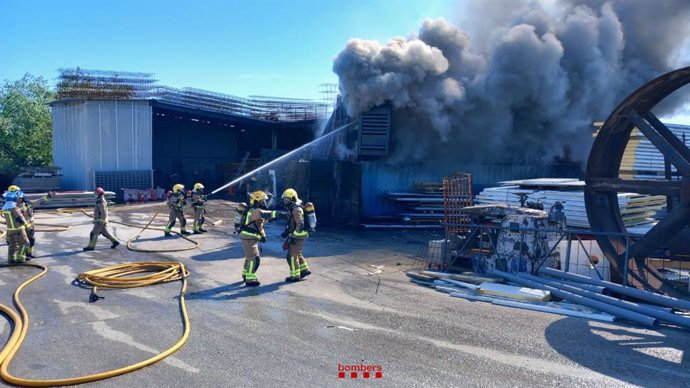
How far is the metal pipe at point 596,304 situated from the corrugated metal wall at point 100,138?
774 inches

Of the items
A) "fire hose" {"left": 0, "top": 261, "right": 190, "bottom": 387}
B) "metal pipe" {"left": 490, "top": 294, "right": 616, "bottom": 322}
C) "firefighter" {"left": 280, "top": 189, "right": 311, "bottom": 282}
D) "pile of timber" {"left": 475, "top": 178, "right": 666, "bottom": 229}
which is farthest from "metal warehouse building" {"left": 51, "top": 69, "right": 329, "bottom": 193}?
"metal pipe" {"left": 490, "top": 294, "right": 616, "bottom": 322}

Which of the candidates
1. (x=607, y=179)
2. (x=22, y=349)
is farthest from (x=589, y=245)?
(x=22, y=349)

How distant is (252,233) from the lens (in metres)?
8.42

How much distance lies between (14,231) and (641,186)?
36.4ft

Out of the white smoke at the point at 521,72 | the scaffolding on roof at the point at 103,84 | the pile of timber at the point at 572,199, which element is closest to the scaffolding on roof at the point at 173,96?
the scaffolding on roof at the point at 103,84

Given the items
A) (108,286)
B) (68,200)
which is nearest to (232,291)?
(108,286)

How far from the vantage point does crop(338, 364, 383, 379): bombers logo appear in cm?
482

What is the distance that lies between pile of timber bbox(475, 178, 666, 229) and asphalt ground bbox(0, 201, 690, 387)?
4112 mm

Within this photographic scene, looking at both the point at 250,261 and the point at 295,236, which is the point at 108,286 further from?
the point at 295,236

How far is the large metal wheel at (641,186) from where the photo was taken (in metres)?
7.56

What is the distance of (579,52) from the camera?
19.5m

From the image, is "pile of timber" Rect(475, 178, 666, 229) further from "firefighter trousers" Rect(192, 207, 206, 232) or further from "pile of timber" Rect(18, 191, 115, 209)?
"pile of timber" Rect(18, 191, 115, 209)

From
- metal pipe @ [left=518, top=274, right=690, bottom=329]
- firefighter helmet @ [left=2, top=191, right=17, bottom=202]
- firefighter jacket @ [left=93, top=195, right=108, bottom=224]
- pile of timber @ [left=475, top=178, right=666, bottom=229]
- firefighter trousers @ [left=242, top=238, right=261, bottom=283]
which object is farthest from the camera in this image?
firefighter jacket @ [left=93, top=195, right=108, bottom=224]

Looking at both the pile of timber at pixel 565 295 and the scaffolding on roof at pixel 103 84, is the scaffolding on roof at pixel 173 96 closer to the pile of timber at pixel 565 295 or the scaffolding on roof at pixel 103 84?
the scaffolding on roof at pixel 103 84
